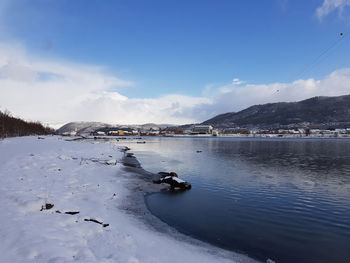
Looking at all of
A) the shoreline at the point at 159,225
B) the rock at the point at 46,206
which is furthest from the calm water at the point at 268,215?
the rock at the point at 46,206

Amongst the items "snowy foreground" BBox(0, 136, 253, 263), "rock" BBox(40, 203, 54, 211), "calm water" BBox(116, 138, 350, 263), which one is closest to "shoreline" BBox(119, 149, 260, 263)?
"snowy foreground" BBox(0, 136, 253, 263)

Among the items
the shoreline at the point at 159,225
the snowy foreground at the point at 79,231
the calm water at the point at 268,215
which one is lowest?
the calm water at the point at 268,215

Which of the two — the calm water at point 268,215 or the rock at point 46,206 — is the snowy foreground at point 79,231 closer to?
the rock at point 46,206

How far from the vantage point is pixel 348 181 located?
1136 inches

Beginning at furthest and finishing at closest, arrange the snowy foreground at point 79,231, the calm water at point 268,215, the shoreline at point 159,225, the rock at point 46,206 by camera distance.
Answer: the rock at point 46,206 < the calm water at point 268,215 < the shoreline at point 159,225 < the snowy foreground at point 79,231

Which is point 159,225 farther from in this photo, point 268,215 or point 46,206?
point 268,215

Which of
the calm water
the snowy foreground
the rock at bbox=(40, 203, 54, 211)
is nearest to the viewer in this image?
the snowy foreground

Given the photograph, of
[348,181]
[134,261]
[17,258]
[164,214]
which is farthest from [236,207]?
[348,181]

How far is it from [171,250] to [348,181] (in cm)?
2932

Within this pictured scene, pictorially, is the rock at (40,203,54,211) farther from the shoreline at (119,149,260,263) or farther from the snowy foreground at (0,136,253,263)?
the shoreline at (119,149,260,263)

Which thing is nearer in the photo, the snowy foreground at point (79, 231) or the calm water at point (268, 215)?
the snowy foreground at point (79, 231)

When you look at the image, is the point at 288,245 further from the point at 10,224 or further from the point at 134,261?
the point at 10,224

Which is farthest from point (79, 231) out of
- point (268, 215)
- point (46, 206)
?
point (268, 215)

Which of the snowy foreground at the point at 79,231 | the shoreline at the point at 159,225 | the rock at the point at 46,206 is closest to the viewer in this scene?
the snowy foreground at the point at 79,231
